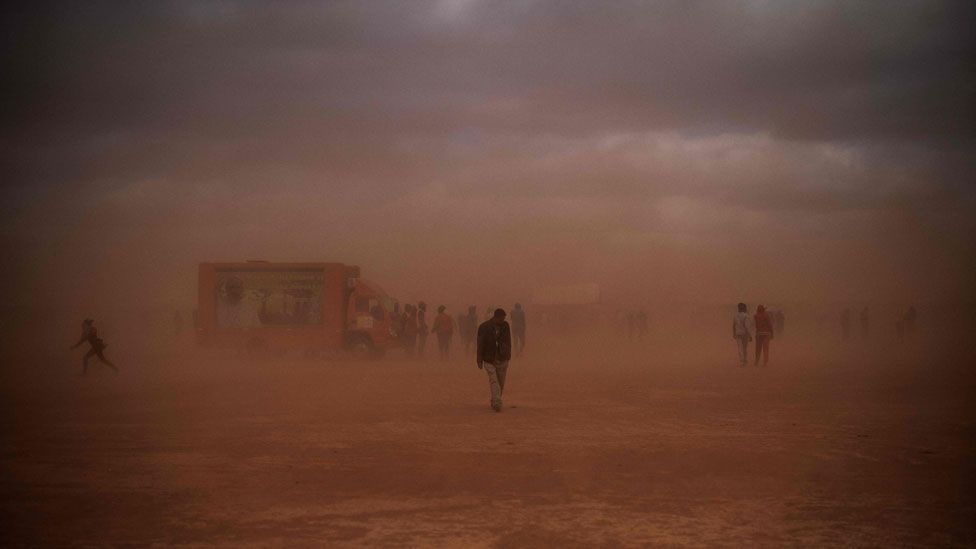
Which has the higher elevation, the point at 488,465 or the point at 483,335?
the point at 483,335

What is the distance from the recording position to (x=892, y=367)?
2386cm

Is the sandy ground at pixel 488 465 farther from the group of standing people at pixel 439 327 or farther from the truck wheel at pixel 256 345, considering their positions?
the group of standing people at pixel 439 327

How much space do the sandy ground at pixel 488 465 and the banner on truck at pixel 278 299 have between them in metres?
9.23

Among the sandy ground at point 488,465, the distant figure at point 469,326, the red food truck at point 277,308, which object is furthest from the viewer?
the distant figure at point 469,326

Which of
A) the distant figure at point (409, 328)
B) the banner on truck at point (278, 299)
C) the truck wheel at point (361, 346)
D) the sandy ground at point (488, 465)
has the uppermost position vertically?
the banner on truck at point (278, 299)

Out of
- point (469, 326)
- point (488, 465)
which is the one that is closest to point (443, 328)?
point (469, 326)

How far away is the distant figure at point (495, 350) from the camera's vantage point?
13812 mm

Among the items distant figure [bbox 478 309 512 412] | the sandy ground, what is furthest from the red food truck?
distant figure [bbox 478 309 512 412]

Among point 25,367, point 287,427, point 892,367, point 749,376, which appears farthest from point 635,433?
point 25,367

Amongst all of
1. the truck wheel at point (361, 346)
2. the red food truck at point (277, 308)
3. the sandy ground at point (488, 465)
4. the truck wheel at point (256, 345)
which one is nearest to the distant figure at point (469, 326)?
the truck wheel at point (361, 346)

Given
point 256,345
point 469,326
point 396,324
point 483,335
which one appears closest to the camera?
point 483,335

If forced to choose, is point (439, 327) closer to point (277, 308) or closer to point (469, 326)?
point (469, 326)

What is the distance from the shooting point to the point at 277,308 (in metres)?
27.7

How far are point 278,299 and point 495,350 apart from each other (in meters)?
15.4
